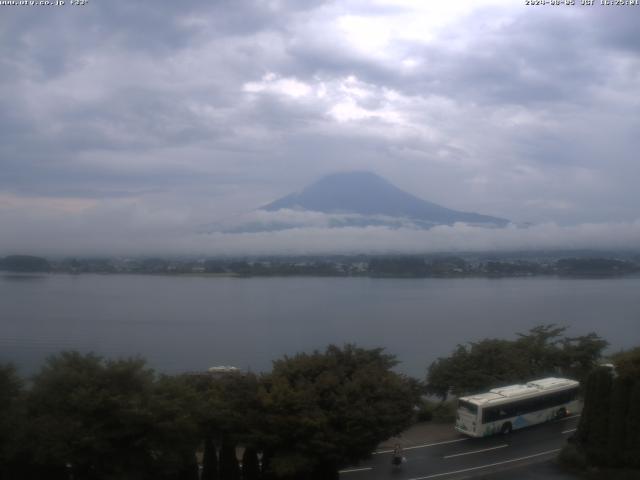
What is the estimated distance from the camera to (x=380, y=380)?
27.1 ft

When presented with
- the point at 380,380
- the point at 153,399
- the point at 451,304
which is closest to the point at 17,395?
the point at 153,399

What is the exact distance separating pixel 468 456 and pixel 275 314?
26.4 m

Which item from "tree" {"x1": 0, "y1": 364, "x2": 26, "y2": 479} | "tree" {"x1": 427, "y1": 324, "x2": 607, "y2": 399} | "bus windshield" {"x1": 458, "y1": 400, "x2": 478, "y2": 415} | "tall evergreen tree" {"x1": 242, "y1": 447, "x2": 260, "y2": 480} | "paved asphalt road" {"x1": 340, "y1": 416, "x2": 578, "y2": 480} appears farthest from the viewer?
"tree" {"x1": 427, "y1": 324, "x2": 607, "y2": 399}

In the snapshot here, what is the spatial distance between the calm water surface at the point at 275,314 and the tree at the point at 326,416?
36.3ft

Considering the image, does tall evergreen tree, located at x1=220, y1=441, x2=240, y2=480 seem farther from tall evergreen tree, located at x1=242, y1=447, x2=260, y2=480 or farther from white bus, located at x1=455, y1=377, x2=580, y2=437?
white bus, located at x1=455, y1=377, x2=580, y2=437

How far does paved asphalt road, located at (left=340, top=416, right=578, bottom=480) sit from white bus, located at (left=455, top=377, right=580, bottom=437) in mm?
204

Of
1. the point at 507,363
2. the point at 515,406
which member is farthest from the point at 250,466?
the point at 507,363

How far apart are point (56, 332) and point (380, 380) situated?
71.4 feet

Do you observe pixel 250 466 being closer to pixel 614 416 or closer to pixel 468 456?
pixel 468 456

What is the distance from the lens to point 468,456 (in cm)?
984

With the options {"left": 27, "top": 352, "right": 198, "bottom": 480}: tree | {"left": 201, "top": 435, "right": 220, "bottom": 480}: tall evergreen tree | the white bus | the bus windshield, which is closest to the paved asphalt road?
the white bus

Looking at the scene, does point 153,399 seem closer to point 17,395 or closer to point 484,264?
point 17,395

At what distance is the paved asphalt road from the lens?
9023 millimetres

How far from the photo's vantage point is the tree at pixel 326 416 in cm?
750
